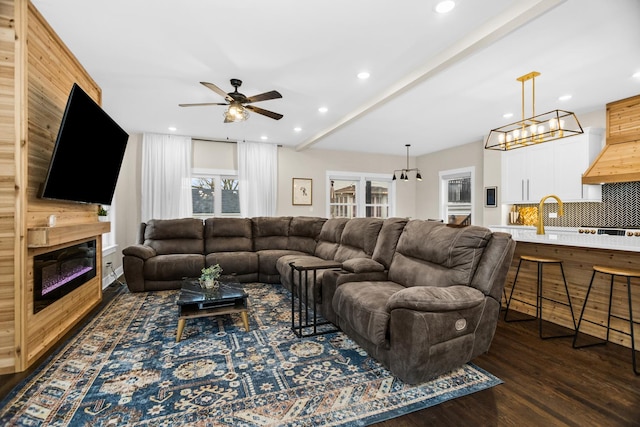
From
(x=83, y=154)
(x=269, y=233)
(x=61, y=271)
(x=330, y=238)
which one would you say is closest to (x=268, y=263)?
(x=269, y=233)

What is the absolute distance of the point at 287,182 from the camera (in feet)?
22.1

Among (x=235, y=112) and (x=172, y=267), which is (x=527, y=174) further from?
(x=172, y=267)

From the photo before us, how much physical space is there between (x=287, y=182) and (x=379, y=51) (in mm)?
4201

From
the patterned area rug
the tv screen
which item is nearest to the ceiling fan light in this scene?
the tv screen

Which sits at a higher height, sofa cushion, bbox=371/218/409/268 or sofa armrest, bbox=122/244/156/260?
sofa cushion, bbox=371/218/409/268

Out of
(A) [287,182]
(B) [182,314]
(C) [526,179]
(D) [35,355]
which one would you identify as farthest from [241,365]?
(C) [526,179]

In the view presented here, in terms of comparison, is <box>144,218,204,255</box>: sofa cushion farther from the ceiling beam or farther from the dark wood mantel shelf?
the ceiling beam

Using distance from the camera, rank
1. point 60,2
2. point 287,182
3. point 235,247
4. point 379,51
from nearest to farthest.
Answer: point 60,2 → point 379,51 → point 235,247 → point 287,182

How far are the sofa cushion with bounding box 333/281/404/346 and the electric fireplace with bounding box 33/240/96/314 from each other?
2341 millimetres

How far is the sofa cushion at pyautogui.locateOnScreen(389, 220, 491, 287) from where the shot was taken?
2.22m

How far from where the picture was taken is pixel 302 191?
270 inches

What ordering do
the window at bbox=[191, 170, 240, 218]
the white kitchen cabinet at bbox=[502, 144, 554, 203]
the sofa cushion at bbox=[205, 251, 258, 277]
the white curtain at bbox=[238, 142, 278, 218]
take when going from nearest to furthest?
the sofa cushion at bbox=[205, 251, 258, 277], the white kitchen cabinet at bbox=[502, 144, 554, 203], the window at bbox=[191, 170, 240, 218], the white curtain at bbox=[238, 142, 278, 218]

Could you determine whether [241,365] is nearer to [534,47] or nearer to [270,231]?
[270,231]

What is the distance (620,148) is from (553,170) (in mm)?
832
